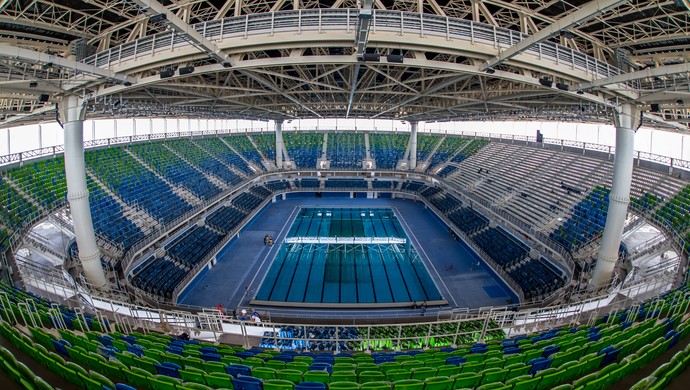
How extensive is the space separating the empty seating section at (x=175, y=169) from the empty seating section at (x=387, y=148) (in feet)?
70.9

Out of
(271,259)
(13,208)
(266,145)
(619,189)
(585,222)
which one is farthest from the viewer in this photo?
(266,145)

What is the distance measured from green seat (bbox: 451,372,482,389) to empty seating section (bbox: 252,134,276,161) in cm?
4050

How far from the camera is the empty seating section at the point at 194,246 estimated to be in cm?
2019

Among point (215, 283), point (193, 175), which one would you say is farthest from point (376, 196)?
point (215, 283)

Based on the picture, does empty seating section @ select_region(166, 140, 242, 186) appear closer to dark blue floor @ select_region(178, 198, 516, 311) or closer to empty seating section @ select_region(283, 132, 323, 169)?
dark blue floor @ select_region(178, 198, 516, 311)

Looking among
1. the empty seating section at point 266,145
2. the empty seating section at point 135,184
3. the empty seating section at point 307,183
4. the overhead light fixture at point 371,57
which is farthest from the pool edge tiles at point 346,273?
the empty seating section at point 266,145

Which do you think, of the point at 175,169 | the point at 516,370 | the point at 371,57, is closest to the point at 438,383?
the point at 516,370

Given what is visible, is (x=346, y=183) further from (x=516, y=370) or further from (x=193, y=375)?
(x=193, y=375)

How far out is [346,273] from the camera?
21109 mm

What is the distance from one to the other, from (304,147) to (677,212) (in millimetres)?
37991

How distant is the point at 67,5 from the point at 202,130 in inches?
1478

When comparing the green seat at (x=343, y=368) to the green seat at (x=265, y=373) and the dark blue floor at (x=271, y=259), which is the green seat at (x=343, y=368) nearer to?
the green seat at (x=265, y=373)

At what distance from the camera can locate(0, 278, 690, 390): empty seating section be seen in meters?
5.26

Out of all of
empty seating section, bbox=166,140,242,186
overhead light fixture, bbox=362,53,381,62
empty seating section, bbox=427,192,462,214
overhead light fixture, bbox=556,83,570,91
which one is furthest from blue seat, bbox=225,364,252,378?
empty seating section, bbox=166,140,242,186
